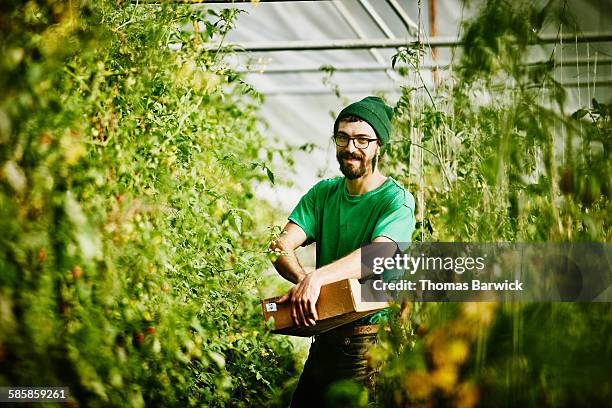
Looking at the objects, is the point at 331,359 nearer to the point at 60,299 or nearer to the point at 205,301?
the point at 205,301

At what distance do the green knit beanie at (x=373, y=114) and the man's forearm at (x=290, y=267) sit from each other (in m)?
0.52

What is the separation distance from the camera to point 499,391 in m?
1.33

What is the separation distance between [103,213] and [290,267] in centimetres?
107

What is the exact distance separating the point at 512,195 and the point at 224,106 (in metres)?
2.55

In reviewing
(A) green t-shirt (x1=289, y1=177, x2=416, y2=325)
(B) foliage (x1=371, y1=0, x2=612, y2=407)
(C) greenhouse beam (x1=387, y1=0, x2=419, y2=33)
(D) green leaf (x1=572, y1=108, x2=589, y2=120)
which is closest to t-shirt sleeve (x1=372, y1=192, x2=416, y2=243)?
(A) green t-shirt (x1=289, y1=177, x2=416, y2=325)

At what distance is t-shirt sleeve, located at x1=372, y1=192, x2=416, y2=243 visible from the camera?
89.8 inches

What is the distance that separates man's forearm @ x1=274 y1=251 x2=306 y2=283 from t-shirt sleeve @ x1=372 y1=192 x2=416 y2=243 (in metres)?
0.29

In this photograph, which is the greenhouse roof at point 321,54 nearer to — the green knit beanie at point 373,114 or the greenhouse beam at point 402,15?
the greenhouse beam at point 402,15

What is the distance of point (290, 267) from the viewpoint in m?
2.42

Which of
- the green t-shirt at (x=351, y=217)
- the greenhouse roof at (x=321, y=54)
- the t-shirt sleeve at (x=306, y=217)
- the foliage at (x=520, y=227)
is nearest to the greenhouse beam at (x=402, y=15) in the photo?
the greenhouse roof at (x=321, y=54)

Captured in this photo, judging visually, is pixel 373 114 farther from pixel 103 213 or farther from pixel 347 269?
pixel 103 213

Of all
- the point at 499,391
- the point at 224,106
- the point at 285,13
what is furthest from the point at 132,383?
the point at 285,13

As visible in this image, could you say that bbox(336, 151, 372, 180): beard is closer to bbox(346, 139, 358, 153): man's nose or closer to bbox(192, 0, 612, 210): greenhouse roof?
bbox(346, 139, 358, 153): man's nose

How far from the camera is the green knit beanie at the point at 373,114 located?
2.54 meters
